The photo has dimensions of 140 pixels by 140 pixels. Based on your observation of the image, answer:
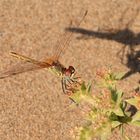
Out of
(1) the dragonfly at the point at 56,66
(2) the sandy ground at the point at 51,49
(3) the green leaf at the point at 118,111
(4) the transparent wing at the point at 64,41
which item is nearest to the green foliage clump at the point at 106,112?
(3) the green leaf at the point at 118,111

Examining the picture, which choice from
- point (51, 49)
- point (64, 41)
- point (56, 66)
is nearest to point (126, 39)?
point (64, 41)

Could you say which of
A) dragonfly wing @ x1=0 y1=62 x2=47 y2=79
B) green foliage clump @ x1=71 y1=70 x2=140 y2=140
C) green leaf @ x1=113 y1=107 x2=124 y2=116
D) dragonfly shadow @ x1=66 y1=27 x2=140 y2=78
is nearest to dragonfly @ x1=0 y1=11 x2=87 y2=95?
dragonfly wing @ x1=0 y1=62 x2=47 y2=79

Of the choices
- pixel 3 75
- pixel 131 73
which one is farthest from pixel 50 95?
pixel 131 73

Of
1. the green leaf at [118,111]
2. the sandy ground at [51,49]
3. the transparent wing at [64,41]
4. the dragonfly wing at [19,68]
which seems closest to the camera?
the green leaf at [118,111]

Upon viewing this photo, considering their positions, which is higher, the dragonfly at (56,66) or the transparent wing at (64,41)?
the transparent wing at (64,41)

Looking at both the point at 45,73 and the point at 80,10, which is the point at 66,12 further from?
the point at 45,73

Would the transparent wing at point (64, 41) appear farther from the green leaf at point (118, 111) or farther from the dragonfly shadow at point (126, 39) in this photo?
the green leaf at point (118, 111)
